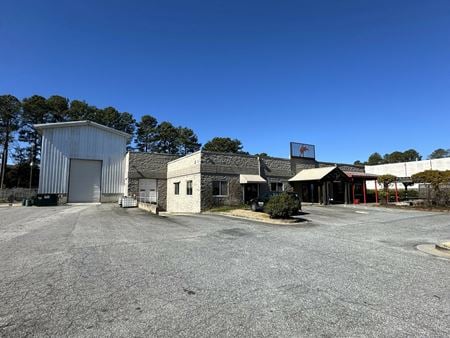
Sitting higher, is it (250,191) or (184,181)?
(184,181)

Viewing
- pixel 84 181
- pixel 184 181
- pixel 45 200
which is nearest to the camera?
pixel 184 181

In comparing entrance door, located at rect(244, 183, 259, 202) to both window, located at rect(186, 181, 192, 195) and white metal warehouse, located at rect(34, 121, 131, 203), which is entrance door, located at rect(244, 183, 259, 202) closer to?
window, located at rect(186, 181, 192, 195)

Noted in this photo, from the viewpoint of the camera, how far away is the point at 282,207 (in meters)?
14.5

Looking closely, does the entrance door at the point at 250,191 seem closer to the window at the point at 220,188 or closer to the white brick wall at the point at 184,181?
the window at the point at 220,188

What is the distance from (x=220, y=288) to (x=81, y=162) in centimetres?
3122

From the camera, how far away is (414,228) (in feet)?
40.3

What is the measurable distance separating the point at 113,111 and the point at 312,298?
5946cm

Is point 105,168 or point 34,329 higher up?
point 105,168

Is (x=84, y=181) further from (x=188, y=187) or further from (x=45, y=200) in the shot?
(x=188, y=187)

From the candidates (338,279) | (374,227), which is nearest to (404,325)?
(338,279)

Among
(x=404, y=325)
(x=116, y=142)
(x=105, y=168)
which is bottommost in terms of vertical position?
(x=404, y=325)

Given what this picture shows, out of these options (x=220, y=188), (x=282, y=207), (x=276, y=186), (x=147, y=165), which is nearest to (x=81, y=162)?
(x=147, y=165)

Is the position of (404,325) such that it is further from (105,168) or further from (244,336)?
(105,168)

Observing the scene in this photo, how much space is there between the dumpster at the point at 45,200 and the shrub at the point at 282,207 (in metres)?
22.7
